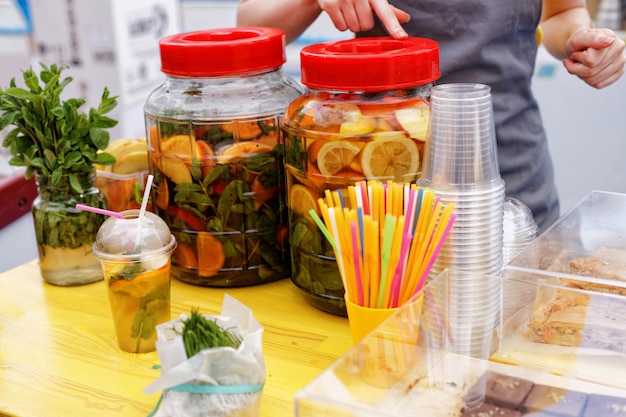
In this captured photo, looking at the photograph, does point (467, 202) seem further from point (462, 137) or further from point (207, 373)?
point (207, 373)

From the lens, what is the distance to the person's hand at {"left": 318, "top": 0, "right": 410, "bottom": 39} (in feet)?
3.20

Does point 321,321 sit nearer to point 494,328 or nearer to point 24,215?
point 494,328

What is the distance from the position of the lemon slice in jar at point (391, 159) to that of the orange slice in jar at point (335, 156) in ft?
0.05

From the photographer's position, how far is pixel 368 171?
2.91 ft

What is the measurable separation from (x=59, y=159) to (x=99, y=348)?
27 cm

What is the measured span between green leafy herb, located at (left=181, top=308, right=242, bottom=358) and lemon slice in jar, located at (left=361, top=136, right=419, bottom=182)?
27 cm

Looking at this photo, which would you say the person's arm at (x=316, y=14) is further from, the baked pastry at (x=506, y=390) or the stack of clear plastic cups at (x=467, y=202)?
the baked pastry at (x=506, y=390)

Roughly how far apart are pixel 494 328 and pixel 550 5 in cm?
81

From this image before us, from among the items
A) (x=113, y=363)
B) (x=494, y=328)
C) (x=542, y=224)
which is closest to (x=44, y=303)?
(x=113, y=363)

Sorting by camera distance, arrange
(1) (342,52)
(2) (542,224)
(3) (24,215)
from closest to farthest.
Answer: (1) (342,52) → (2) (542,224) → (3) (24,215)

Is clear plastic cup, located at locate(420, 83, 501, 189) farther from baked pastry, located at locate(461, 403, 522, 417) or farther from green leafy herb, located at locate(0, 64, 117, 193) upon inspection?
green leafy herb, located at locate(0, 64, 117, 193)

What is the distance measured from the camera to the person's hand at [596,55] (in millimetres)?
1099

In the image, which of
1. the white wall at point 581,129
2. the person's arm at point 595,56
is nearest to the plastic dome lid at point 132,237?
the person's arm at point 595,56

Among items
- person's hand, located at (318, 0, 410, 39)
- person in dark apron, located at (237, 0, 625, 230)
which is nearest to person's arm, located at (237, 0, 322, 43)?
person in dark apron, located at (237, 0, 625, 230)
